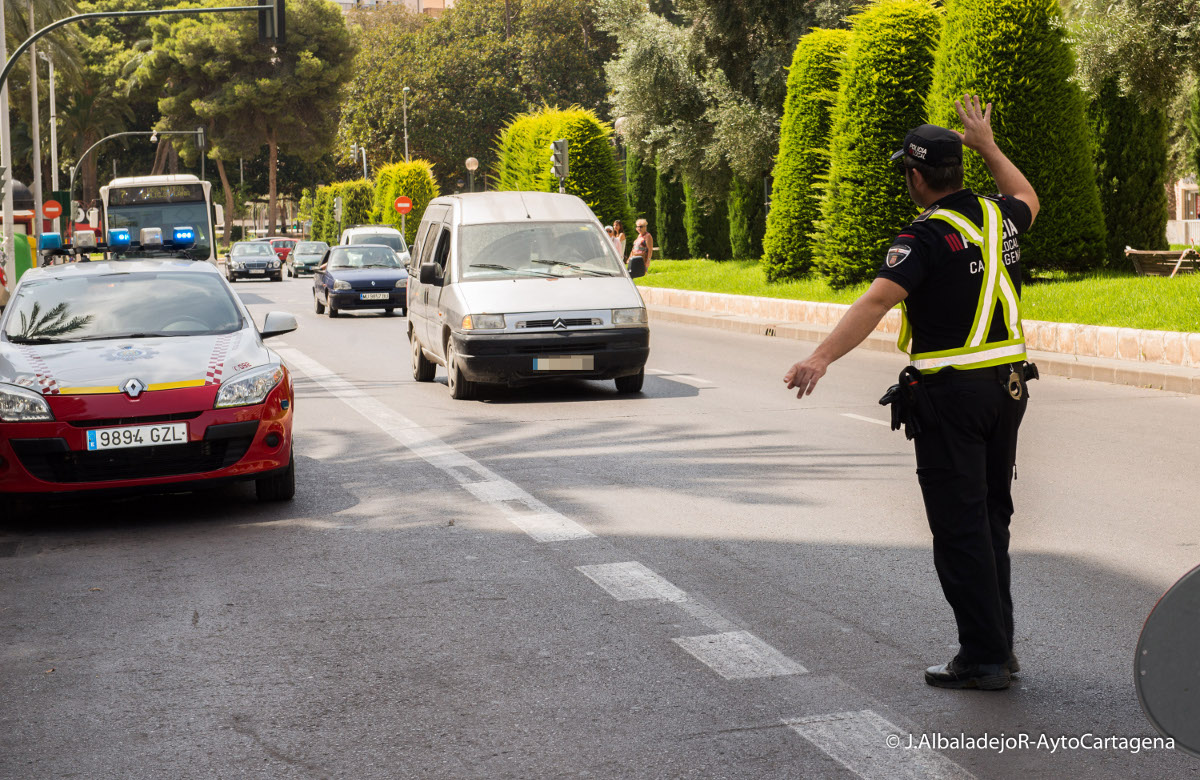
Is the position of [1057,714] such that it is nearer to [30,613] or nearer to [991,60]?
[30,613]

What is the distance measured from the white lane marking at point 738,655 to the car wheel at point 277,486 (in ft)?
12.1

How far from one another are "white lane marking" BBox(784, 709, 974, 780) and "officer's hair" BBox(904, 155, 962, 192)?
65.1 inches

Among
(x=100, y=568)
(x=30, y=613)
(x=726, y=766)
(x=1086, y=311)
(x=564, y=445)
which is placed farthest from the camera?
(x=1086, y=311)

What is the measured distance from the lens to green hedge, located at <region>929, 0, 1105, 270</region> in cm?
2080

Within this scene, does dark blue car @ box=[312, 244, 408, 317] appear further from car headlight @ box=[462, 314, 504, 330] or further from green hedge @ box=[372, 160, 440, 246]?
green hedge @ box=[372, 160, 440, 246]

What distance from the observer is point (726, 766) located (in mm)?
3971

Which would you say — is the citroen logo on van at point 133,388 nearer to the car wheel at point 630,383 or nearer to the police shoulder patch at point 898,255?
the police shoulder patch at point 898,255

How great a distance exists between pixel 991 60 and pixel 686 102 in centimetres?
1538

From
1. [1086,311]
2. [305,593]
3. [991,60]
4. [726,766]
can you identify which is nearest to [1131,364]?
[1086,311]

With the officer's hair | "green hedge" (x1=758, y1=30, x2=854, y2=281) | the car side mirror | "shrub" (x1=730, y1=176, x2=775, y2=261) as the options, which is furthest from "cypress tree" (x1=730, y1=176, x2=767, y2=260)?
the officer's hair

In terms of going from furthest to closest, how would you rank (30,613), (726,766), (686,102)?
1. (686,102)
2. (30,613)
3. (726,766)

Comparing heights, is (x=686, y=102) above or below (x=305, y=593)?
above

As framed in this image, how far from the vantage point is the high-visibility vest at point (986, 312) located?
Result: 4.50 meters

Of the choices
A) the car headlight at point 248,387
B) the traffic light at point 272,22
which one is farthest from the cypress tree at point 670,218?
the car headlight at point 248,387
